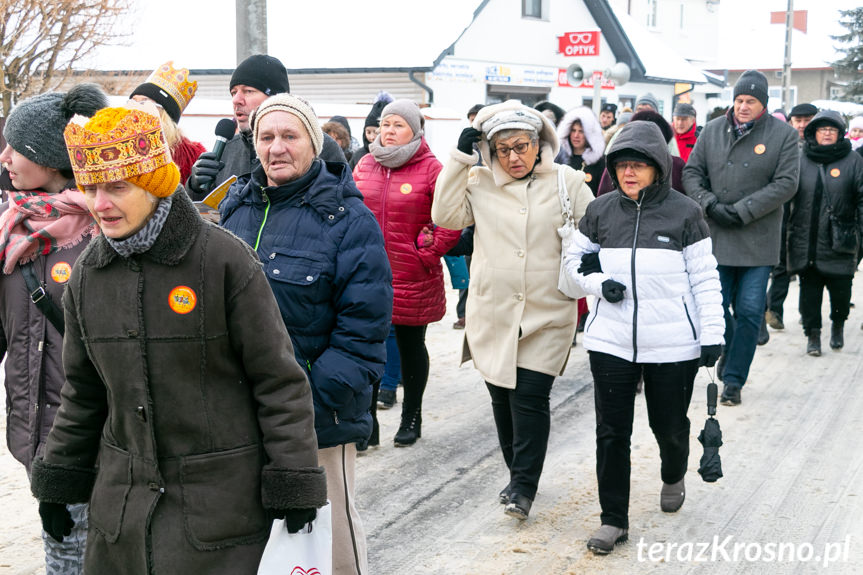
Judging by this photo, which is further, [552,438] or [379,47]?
[379,47]

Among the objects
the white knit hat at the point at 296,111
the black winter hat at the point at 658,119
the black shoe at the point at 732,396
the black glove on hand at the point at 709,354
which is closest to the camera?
the white knit hat at the point at 296,111

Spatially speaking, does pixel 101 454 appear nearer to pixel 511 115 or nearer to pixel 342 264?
pixel 342 264

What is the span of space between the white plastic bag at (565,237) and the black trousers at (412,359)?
4.78 ft

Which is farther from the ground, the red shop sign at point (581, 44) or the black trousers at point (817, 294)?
Answer: the red shop sign at point (581, 44)

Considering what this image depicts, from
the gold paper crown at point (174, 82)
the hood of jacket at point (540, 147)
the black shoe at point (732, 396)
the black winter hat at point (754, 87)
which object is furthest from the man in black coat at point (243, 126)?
the black shoe at point (732, 396)

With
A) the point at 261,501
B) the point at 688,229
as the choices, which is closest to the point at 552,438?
the point at 688,229

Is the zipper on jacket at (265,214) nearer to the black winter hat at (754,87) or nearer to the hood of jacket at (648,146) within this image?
the hood of jacket at (648,146)

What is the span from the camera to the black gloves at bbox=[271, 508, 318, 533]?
2730 mm

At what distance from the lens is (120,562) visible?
2.74 m

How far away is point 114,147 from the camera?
8.64ft

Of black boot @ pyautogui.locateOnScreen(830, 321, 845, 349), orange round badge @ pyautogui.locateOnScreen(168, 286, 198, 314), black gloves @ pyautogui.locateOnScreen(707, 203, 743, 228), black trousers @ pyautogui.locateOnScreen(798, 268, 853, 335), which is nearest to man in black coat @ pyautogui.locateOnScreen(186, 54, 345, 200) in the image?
orange round badge @ pyautogui.locateOnScreen(168, 286, 198, 314)

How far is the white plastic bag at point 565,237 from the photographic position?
16.0 feet

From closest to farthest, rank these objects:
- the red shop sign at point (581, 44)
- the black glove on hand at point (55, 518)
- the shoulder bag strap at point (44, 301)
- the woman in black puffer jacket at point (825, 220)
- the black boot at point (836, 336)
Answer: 1. the black glove on hand at point (55, 518)
2. the shoulder bag strap at point (44, 301)
3. the woman in black puffer jacket at point (825, 220)
4. the black boot at point (836, 336)
5. the red shop sign at point (581, 44)

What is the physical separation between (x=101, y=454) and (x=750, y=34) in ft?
222
